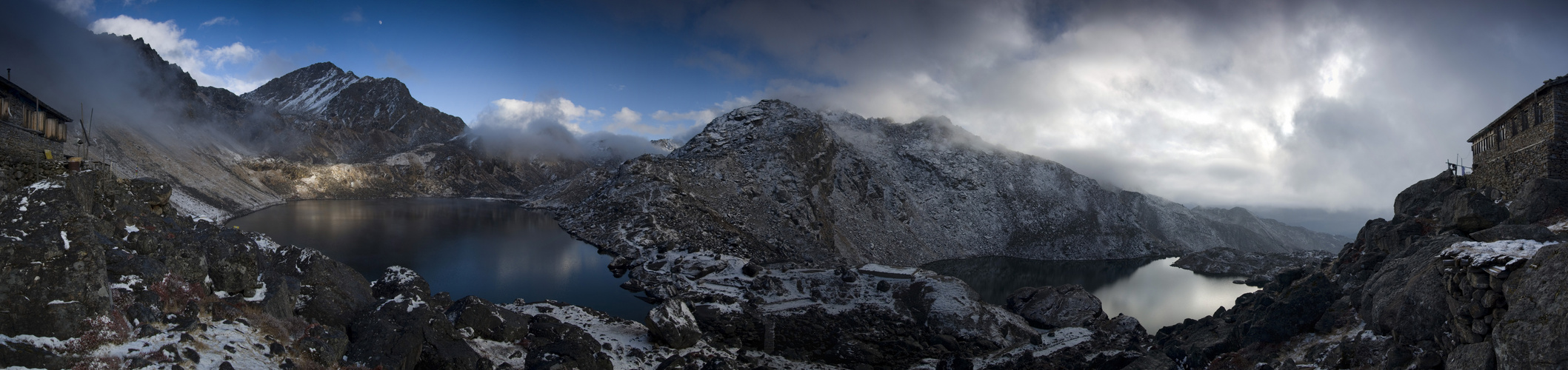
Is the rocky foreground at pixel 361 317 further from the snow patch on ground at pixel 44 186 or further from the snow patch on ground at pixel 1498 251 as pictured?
the snow patch on ground at pixel 1498 251

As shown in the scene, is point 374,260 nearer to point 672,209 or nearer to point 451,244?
point 451,244

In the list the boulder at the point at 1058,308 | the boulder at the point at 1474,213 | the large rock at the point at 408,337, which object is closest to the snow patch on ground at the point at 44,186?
the large rock at the point at 408,337

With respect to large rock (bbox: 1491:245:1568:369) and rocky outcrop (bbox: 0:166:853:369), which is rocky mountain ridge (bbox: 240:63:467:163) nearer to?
rocky outcrop (bbox: 0:166:853:369)

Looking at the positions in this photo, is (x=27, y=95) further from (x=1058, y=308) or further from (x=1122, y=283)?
(x=1122, y=283)

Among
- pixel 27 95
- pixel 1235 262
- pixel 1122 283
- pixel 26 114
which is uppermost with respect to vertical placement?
pixel 27 95

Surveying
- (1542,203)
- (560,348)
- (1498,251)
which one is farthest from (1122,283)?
(560,348)

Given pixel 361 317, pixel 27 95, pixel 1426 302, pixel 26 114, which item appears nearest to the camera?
pixel 1426 302

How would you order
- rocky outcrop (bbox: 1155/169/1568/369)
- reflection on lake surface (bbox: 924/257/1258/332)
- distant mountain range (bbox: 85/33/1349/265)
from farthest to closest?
1. distant mountain range (bbox: 85/33/1349/265)
2. reflection on lake surface (bbox: 924/257/1258/332)
3. rocky outcrop (bbox: 1155/169/1568/369)

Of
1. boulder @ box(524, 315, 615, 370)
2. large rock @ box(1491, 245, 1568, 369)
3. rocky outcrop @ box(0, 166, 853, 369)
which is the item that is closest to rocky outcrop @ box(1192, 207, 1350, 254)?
large rock @ box(1491, 245, 1568, 369)
